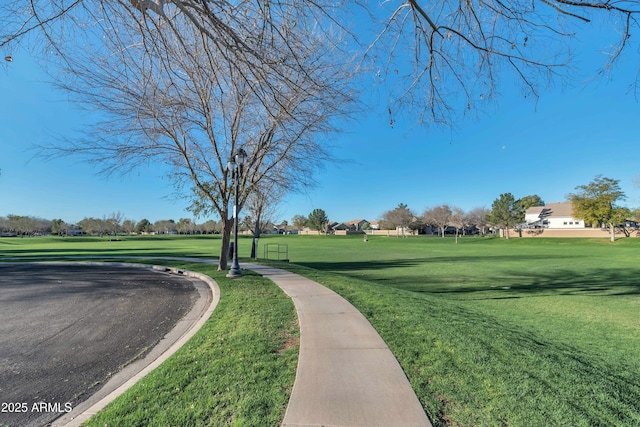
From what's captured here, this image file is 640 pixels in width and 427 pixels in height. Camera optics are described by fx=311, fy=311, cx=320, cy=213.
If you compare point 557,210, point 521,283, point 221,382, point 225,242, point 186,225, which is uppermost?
point 557,210

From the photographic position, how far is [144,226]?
5448 inches

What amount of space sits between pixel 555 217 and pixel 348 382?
3597 inches

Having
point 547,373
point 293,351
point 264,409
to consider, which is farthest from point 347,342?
point 547,373

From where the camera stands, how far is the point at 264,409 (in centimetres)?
269

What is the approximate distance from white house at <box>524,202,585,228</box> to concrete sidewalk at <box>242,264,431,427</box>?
85.3 metres

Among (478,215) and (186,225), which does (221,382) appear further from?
(186,225)

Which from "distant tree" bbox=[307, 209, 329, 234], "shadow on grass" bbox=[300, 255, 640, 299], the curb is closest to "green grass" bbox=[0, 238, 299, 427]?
the curb

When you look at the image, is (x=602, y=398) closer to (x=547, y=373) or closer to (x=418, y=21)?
(x=547, y=373)

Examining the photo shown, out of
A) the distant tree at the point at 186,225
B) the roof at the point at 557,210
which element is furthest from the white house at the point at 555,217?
the distant tree at the point at 186,225

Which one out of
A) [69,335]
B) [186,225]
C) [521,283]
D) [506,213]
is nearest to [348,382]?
[69,335]

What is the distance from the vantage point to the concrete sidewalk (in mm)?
2525

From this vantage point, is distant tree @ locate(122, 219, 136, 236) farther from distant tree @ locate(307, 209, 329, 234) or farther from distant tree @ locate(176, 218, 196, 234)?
distant tree @ locate(307, 209, 329, 234)

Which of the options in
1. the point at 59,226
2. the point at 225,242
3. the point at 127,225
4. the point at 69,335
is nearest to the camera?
the point at 69,335

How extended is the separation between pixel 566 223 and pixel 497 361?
3506 inches
